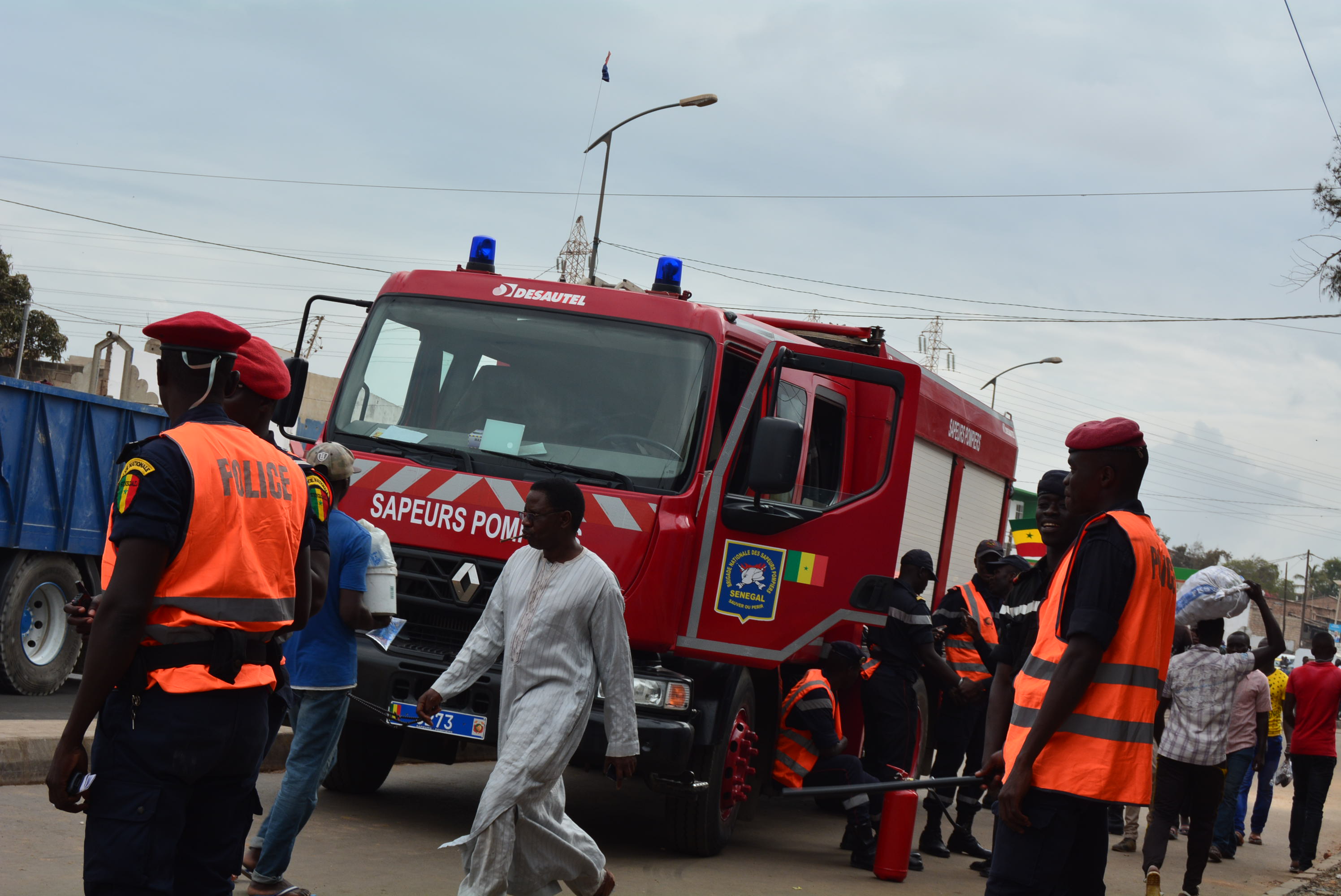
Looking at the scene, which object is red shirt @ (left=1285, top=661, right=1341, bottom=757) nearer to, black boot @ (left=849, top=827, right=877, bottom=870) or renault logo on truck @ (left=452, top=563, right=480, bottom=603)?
black boot @ (left=849, top=827, right=877, bottom=870)

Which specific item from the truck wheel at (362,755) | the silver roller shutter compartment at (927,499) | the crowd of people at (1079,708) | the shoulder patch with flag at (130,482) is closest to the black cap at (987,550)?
the crowd of people at (1079,708)

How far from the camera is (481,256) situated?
8.11 metres

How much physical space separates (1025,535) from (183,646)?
12546 millimetres

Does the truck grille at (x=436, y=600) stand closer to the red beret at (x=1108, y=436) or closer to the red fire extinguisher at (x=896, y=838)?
the red fire extinguisher at (x=896, y=838)

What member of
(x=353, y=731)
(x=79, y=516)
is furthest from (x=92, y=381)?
(x=353, y=731)

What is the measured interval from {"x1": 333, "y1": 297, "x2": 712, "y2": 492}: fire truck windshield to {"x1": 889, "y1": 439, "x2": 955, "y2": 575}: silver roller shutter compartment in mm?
2896

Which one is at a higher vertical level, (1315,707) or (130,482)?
(130,482)

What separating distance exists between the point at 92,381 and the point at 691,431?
2933 cm

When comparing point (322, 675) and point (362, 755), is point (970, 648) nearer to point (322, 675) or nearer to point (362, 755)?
point (362, 755)

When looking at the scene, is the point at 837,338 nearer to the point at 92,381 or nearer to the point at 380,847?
the point at 380,847

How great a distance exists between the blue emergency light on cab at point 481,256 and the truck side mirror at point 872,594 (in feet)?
9.15

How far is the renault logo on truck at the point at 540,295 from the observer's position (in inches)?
293

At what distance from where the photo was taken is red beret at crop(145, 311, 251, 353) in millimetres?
3260

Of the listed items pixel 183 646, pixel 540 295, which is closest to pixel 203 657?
pixel 183 646
